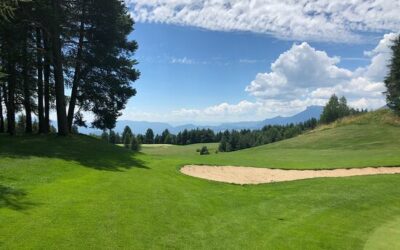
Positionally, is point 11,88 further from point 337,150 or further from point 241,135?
point 241,135

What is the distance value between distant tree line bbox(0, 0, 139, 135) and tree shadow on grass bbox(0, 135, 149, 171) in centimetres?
266

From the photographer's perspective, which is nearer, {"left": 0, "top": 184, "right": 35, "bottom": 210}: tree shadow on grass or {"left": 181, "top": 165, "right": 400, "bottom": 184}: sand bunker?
{"left": 0, "top": 184, "right": 35, "bottom": 210}: tree shadow on grass

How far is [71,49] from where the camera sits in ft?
104

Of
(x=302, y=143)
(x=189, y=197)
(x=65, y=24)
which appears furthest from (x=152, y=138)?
(x=189, y=197)

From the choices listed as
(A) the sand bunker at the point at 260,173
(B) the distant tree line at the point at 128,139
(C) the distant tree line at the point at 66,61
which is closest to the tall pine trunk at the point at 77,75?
(C) the distant tree line at the point at 66,61

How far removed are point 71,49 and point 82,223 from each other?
23.8m

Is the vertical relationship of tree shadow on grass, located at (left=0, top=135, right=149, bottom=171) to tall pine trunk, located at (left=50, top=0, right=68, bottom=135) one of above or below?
below

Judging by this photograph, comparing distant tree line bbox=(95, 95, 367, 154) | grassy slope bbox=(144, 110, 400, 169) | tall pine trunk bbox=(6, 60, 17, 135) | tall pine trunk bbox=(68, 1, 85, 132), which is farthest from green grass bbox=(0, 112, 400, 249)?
distant tree line bbox=(95, 95, 367, 154)

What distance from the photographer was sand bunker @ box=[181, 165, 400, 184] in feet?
70.7

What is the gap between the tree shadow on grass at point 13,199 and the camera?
11256 millimetres

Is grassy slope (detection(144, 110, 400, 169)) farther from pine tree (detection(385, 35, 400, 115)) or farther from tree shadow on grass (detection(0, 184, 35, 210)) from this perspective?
tree shadow on grass (detection(0, 184, 35, 210))

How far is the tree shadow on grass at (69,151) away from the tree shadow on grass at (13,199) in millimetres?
6211

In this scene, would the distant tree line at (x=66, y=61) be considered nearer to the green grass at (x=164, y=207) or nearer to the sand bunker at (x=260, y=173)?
the green grass at (x=164, y=207)

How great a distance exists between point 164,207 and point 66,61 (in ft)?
62.8
